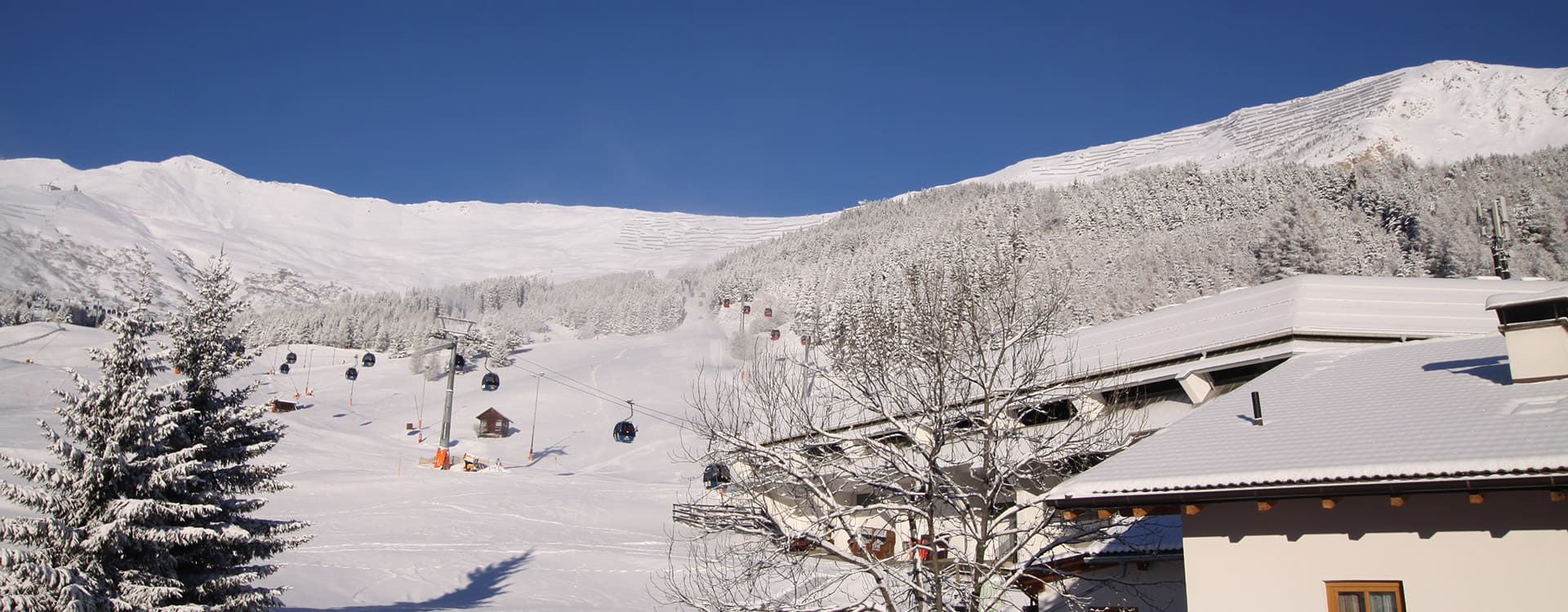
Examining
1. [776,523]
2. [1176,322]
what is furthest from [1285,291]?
[776,523]

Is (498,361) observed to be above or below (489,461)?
above

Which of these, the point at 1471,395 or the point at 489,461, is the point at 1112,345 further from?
the point at 489,461

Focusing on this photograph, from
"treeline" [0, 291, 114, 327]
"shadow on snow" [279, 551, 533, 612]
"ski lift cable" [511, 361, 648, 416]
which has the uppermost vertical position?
"treeline" [0, 291, 114, 327]

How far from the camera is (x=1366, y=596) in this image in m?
8.33

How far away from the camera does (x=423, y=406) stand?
68.5 meters

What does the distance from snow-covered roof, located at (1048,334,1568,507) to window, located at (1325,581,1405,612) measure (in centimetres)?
111

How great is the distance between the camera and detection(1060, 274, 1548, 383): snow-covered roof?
48.2ft

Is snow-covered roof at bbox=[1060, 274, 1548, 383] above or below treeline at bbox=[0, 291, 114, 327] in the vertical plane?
below

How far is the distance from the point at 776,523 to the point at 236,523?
28.8 ft

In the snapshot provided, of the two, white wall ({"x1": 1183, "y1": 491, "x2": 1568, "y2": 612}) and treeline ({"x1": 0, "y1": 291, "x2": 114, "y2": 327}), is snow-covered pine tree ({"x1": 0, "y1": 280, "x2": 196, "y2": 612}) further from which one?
treeline ({"x1": 0, "y1": 291, "x2": 114, "y2": 327})

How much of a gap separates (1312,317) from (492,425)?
167 ft

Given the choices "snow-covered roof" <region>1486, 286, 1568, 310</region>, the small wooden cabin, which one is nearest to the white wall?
"snow-covered roof" <region>1486, 286, 1568, 310</region>

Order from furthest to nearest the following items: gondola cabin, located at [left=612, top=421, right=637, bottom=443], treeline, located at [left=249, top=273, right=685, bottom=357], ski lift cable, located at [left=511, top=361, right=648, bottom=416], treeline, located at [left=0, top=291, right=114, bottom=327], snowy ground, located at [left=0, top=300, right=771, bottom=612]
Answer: treeline, located at [left=0, top=291, right=114, bottom=327]
treeline, located at [left=249, top=273, right=685, bottom=357]
ski lift cable, located at [left=511, top=361, right=648, bottom=416]
gondola cabin, located at [left=612, top=421, right=637, bottom=443]
snowy ground, located at [left=0, top=300, right=771, bottom=612]

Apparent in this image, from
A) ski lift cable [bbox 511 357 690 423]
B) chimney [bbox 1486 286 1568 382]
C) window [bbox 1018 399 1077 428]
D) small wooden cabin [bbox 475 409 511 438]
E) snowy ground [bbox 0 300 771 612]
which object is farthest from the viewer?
ski lift cable [bbox 511 357 690 423]
